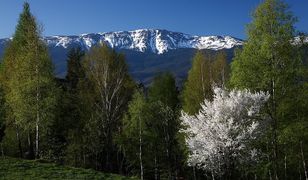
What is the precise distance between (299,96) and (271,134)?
3.49 meters

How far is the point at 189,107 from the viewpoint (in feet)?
179

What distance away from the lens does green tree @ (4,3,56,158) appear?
42.9m

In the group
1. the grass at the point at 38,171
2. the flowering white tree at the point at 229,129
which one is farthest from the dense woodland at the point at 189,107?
the grass at the point at 38,171

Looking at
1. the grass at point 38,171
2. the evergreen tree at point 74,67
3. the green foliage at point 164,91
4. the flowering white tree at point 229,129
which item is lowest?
the grass at point 38,171

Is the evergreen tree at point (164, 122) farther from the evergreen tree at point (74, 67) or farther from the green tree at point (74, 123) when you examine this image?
the evergreen tree at point (74, 67)

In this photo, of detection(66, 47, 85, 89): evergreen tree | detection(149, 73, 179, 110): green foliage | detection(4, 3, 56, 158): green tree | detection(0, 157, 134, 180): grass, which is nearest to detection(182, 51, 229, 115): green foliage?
detection(149, 73, 179, 110): green foliage

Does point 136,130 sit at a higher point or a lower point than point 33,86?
lower

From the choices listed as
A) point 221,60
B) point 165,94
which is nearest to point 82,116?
point 165,94

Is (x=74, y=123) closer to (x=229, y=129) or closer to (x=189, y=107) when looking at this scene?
(x=189, y=107)

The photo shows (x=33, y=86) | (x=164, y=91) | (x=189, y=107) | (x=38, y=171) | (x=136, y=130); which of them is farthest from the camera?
(x=164, y=91)

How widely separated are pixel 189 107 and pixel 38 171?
23.3 m

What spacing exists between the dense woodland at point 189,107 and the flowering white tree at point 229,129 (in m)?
0.07

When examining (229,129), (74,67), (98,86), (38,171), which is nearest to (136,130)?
(98,86)

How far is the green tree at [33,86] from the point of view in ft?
141
